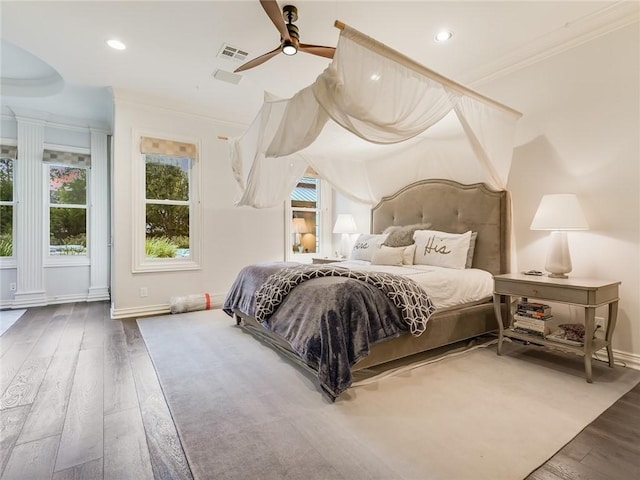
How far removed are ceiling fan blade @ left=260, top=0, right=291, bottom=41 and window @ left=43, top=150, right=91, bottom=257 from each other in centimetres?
446

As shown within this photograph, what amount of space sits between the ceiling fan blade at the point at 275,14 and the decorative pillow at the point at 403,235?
2.42 metres

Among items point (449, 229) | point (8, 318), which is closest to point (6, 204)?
point (8, 318)

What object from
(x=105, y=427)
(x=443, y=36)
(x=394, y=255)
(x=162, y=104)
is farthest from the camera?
(x=162, y=104)

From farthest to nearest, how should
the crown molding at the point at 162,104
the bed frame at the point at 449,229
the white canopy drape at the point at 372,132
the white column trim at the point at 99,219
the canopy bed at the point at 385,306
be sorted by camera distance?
the white column trim at the point at 99,219
the crown molding at the point at 162,104
the bed frame at the point at 449,229
the canopy bed at the point at 385,306
the white canopy drape at the point at 372,132

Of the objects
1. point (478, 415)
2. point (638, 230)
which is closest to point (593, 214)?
point (638, 230)

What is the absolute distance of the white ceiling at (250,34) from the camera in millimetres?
2611

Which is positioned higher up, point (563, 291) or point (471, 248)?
point (471, 248)

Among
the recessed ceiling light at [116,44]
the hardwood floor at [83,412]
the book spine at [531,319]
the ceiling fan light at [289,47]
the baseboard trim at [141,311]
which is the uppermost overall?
the recessed ceiling light at [116,44]

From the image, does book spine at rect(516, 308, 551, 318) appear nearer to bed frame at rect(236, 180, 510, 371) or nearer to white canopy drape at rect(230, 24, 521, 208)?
bed frame at rect(236, 180, 510, 371)

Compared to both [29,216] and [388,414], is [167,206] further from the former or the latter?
[388,414]

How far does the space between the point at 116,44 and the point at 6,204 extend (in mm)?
3312

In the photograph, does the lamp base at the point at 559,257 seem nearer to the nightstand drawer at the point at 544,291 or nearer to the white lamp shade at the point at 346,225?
the nightstand drawer at the point at 544,291

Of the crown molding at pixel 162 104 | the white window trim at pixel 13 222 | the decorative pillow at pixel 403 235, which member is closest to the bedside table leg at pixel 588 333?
the decorative pillow at pixel 403 235

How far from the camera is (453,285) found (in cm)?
279
